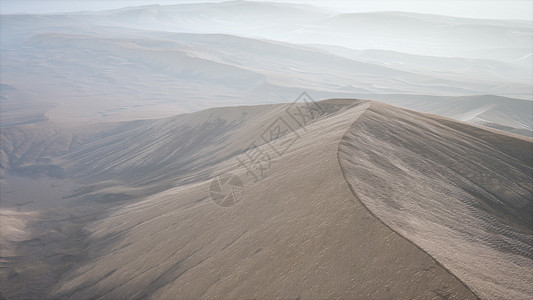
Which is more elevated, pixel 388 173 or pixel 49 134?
pixel 388 173

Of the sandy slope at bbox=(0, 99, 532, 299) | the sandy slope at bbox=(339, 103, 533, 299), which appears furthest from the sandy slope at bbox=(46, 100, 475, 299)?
the sandy slope at bbox=(339, 103, 533, 299)

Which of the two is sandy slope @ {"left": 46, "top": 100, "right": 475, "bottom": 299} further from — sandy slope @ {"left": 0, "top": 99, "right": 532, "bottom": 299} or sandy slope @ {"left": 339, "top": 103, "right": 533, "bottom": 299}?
sandy slope @ {"left": 339, "top": 103, "right": 533, "bottom": 299}

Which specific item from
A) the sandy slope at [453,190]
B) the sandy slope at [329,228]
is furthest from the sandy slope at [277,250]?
the sandy slope at [453,190]

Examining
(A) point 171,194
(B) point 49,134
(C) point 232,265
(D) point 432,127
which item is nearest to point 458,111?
(D) point 432,127

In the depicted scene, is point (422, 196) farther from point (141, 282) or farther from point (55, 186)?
point (55, 186)

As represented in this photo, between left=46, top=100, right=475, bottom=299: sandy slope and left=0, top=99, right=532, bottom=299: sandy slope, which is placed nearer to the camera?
left=46, top=100, right=475, bottom=299: sandy slope

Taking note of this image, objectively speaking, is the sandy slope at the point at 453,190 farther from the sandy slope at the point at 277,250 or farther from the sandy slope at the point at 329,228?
the sandy slope at the point at 277,250

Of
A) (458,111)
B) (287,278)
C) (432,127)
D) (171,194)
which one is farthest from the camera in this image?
(458,111)
